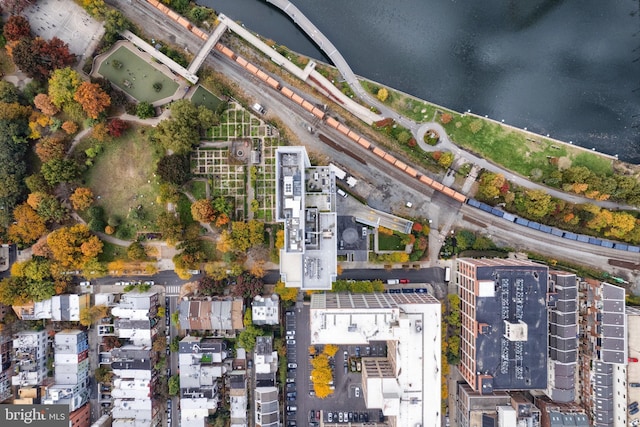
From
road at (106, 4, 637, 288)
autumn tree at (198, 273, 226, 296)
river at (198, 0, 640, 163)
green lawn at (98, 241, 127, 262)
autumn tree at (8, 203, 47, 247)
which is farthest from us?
river at (198, 0, 640, 163)

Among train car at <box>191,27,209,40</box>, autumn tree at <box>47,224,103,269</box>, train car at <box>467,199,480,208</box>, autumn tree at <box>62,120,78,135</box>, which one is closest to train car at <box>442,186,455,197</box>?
train car at <box>467,199,480,208</box>

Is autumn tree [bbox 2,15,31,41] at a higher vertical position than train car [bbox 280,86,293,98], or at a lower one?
higher

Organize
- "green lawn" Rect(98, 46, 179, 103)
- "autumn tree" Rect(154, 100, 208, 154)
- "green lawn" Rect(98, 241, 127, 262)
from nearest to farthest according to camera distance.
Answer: "autumn tree" Rect(154, 100, 208, 154)
"green lawn" Rect(98, 46, 179, 103)
"green lawn" Rect(98, 241, 127, 262)

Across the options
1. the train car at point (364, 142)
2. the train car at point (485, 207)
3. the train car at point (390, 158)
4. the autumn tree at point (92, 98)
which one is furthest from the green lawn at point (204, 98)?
the train car at point (485, 207)

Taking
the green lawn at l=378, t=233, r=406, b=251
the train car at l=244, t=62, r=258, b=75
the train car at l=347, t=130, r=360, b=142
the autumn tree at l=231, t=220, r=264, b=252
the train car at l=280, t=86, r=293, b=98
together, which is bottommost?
the green lawn at l=378, t=233, r=406, b=251

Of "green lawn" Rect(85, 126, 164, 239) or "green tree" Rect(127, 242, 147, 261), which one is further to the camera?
"green lawn" Rect(85, 126, 164, 239)

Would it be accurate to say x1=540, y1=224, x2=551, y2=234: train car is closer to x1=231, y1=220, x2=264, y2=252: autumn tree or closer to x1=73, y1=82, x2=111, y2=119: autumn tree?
x1=231, y1=220, x2=264, y2=252: autumn tree
